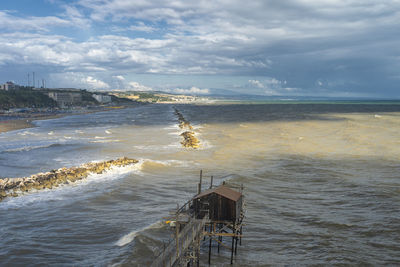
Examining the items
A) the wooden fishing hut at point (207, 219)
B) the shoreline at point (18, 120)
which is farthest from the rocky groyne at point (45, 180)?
the shoreline at point (18, 120)

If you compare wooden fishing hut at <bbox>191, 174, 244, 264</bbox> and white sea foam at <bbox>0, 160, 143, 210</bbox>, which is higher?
wooden fishing hut at <bbox>191, 174, 244, 264</bbox>

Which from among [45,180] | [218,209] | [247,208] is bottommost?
[247,208]

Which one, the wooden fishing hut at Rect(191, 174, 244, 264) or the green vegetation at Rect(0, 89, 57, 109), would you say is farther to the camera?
the green vegetation at Rect(0, 89, 57, 109)

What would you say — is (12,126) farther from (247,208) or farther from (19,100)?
(19,100)

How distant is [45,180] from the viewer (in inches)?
1296

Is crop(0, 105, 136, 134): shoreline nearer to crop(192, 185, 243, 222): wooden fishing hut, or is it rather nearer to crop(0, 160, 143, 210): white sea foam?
crop(0, 160, 143, 210): white sea foam

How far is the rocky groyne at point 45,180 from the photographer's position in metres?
30.5

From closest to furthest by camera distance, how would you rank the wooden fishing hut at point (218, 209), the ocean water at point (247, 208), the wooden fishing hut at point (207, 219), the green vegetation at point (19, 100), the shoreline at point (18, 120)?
the wooden fishing hut at point (207, 219) < the wooden fishing hut at point (218, 209) < the ocean water at point (247, 208) < the shoreline at point (18, 120) < the green vegetation at point (19, 100)

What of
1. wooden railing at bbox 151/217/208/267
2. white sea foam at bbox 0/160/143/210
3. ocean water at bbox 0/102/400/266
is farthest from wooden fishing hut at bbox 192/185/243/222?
white sea foam at bbox 0/160/143/210

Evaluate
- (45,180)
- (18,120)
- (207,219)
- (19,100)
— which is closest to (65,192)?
(45,180)

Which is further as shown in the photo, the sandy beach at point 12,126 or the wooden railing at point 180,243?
the sandy beach at point 12,126

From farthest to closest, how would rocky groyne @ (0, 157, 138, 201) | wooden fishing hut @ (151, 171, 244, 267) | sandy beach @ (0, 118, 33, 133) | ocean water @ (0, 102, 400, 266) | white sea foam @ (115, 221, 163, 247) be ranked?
sandy beach @ (0, 118, 33, 133) → rocky groyne @ (0, 157, 138, 201) → white sea foam @ (115, 221, 163, 247) → ocean water @ (0, 102, 400, 266) → wooden fishing hut @ (151, 171, 244, 267)

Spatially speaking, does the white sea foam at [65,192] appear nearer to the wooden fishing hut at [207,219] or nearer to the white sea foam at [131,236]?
the white sea foam at [131,236]

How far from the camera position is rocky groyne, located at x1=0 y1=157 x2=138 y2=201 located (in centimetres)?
3045
